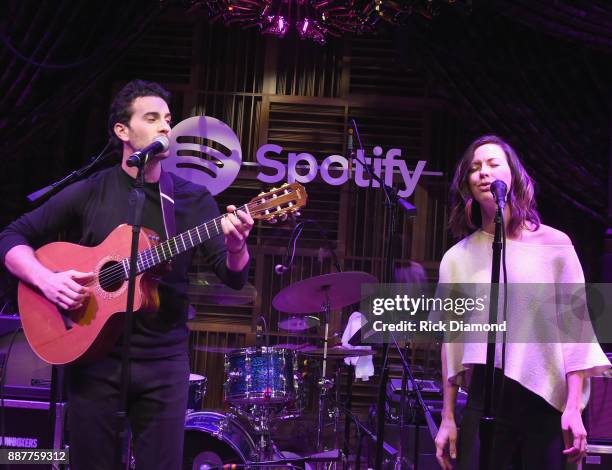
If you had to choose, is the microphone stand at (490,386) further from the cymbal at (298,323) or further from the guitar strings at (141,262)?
the cymbal at (298,323)

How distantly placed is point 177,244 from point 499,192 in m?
1.23

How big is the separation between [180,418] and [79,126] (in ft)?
16.7

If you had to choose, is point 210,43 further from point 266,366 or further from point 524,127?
point 266,366

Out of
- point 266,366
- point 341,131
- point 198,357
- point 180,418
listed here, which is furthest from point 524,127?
point 180,418

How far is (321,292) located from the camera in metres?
5.07

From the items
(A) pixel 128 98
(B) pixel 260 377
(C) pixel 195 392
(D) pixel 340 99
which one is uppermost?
(D) pixel 340 99

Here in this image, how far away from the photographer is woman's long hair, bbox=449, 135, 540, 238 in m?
2.92

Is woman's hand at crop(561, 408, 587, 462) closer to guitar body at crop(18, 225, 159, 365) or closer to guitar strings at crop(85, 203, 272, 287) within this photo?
guitar strings at crop(85, 203, 272, 287)

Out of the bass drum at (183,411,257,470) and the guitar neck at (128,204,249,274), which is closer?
the guitar neck at (128,204,249,274)

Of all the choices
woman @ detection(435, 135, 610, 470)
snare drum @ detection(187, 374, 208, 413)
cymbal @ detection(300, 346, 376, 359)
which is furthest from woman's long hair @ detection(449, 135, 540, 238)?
snare drum @ detection(187, 374, 208, 413)

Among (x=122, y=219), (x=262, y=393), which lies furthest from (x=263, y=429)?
(x=122, y=219)

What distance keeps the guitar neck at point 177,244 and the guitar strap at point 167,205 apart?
8 cm

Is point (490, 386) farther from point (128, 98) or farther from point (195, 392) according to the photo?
point (195, 392)

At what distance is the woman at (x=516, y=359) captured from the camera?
8.52ft
